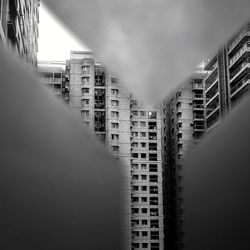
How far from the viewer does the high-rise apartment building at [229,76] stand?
1898cm

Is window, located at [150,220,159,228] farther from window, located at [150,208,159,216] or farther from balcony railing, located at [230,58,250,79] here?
balcony railing, located at [230,58,250,79]

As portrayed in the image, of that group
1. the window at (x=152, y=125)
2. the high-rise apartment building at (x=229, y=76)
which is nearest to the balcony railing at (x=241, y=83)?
the high-rise apartment building at (x=229, y=76)

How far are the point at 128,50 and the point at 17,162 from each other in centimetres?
173

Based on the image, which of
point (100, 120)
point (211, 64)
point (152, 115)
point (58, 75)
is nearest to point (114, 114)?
point (100, 120)

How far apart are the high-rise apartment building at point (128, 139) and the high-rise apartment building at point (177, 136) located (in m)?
1.44

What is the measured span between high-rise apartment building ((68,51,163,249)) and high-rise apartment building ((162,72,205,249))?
1.44m

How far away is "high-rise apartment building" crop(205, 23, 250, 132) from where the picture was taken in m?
19.0

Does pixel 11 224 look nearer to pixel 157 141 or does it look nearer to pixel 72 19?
pixel 72 19

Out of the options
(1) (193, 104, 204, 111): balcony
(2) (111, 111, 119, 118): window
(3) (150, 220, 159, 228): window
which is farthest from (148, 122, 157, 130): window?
(3) (150, 220, 159, 228): window

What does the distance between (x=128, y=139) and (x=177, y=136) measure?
3.30 m

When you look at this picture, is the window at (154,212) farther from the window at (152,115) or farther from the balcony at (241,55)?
the balcony at (241,55)

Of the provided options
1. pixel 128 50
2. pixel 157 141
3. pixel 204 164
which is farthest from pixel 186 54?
pixel 157 141

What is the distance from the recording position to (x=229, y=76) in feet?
68.5

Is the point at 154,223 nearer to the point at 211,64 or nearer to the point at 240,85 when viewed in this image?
the point at 211,64
